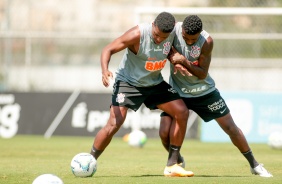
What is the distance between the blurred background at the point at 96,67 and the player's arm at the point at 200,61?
9.45 meters

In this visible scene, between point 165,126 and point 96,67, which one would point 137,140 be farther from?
point 96,67

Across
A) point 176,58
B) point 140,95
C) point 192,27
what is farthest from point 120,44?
point 192,27

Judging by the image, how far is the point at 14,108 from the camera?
21844 mm

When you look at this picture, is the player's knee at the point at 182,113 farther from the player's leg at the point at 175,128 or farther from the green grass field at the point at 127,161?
the green grass field at the point at 127,161

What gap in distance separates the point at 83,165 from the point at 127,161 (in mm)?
3636

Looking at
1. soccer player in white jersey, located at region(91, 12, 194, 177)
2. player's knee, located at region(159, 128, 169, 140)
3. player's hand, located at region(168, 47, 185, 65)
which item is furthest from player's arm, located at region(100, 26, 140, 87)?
player's knee, located at region(159, 128, 169, 140)

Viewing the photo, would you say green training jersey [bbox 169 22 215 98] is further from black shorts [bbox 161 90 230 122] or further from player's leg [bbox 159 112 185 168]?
player's leg [bbox 159 112 185 168]

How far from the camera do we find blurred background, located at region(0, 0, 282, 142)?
68.3 feet

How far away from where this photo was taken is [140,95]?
1134 cm

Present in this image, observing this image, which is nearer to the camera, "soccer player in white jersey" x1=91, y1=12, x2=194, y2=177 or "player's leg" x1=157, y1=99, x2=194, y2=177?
"soccer player in white jersey" x1=91, y1=12, x2=194, y2=177

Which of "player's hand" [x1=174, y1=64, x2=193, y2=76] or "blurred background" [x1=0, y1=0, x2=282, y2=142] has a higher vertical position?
"player's hand" [x1=174, y1=64, x2=193, y2=76]

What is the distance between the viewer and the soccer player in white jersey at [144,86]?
1098 centimetres

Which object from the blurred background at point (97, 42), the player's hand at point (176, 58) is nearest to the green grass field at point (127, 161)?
the player's hand at point (176, 58)

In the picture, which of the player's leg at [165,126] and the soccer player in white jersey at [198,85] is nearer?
the soccer player in white jersey at [198,85]
